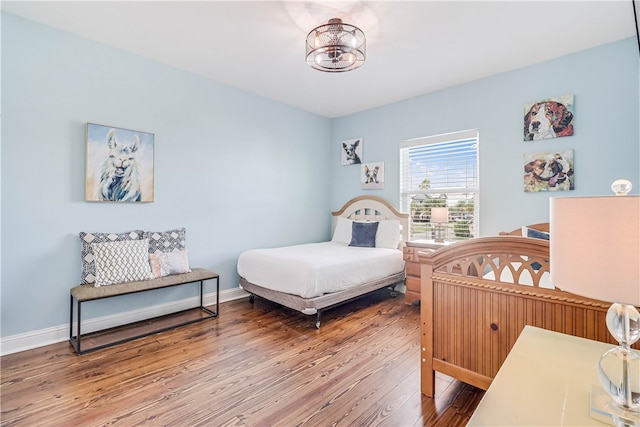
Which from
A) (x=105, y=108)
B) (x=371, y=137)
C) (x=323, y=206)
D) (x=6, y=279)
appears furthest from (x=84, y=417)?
(x=371, y=137)

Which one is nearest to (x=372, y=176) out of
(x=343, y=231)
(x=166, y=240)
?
(x=343, y=231)

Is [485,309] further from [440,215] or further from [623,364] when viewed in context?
[440,215]

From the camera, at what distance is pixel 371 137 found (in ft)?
15.7

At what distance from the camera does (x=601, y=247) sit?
0.78 meters

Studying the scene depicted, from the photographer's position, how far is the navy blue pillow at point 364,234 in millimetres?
4260

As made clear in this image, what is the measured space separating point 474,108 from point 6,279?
490 cm

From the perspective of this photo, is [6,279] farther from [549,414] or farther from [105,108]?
[549,414]

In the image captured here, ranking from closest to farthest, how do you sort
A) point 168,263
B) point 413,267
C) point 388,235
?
point 168,263 → point 413,267 → point 388,235

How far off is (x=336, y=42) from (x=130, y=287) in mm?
2713

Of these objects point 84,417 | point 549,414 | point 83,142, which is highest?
point 83,142

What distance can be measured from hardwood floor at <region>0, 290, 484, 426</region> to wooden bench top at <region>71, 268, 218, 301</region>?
454 millimetres

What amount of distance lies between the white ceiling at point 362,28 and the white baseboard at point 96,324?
2.60m

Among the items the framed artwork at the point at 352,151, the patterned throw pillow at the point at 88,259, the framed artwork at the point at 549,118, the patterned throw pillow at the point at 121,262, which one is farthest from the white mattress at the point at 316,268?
the framed artwork at the point at 549,118

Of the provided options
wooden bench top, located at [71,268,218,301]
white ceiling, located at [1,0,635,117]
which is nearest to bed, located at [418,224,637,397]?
white ceiling, located at [1,0,635,117]
